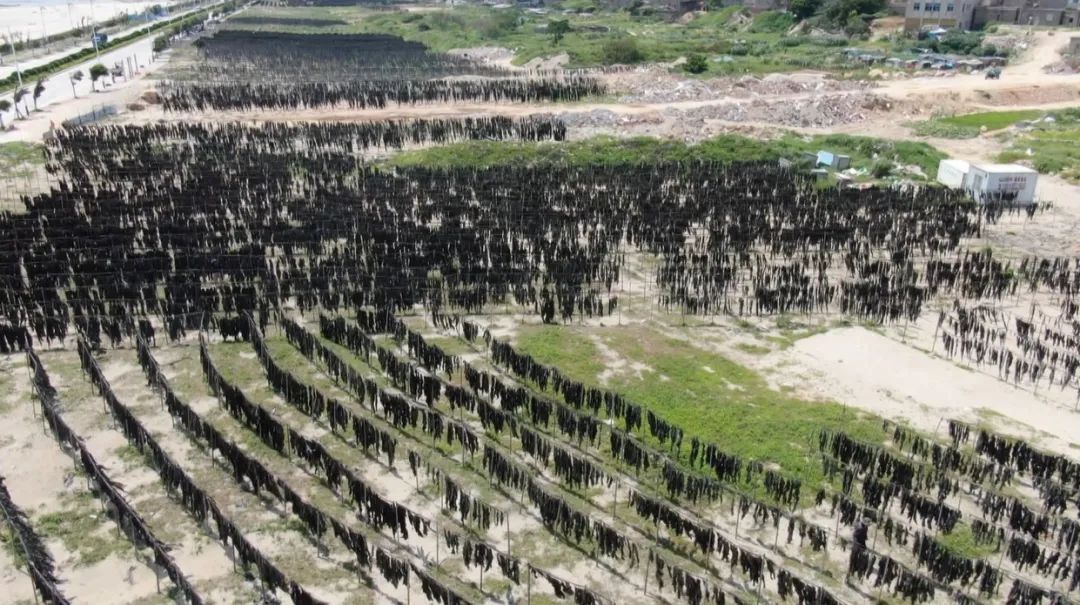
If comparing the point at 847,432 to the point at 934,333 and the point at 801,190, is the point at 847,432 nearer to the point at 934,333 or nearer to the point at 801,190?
the point at 934,333

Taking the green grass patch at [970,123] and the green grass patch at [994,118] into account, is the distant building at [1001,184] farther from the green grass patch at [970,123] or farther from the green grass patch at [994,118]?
the green grass patch at [994,118]

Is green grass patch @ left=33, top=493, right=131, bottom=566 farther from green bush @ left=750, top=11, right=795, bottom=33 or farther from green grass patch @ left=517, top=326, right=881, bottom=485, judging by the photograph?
green bush @ left=750, top=11, right=795, bottom=33

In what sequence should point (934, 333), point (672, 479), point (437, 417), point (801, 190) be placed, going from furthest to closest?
point (801, 190) → point (934, 333) → point (437, 417) → point (672, 479)

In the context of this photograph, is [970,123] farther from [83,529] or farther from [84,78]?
[84,78]

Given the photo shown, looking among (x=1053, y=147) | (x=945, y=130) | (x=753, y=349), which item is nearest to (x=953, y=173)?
(x=1053, y=147)

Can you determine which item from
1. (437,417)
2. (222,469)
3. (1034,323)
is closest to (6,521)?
(222,469)
